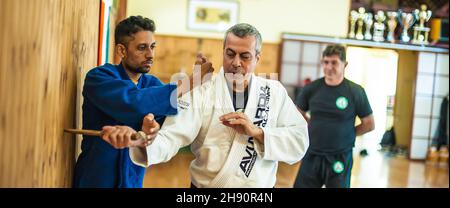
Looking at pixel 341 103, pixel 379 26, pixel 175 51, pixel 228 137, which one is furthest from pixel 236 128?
pixel 379 26

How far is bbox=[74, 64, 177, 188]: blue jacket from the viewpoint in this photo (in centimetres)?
83

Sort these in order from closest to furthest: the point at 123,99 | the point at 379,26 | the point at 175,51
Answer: the point at 123,99 → the point at 175,51 → the point at 379,26

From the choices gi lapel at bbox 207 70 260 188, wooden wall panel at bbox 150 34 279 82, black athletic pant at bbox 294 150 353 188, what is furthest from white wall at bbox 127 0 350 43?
black athletic pant at bbox 294 150 353 188

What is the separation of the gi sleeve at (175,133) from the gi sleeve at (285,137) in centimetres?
14

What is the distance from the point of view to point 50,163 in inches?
33.0

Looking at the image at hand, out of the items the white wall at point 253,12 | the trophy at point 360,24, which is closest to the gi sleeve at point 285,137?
the white wall at point 253,12

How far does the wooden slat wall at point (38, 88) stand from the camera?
24.3 inches

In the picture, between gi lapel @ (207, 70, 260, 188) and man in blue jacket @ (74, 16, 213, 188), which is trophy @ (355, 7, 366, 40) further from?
man in blue jacket @ (74, 16, 213, 188)

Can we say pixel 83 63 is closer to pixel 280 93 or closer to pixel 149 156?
pixel 149 156

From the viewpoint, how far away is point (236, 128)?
85cm

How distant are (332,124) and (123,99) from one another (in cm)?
103

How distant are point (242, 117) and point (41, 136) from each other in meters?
0.35

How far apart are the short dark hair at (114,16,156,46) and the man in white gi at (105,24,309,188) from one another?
0.50 feet

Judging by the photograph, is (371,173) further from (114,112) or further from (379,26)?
(114,112)
